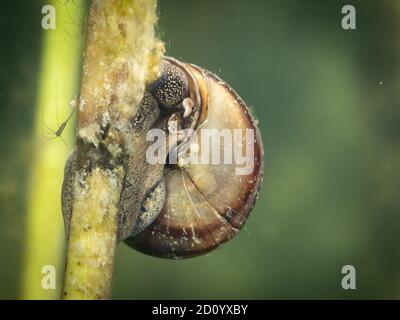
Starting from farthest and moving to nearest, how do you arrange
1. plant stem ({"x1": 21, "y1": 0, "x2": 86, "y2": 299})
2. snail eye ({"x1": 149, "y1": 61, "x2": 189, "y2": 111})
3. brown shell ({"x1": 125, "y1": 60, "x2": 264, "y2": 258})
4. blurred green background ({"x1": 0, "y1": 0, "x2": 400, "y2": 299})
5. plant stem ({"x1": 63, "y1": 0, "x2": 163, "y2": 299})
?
blurred green background ({"x1": 0, "y1": 0, "x2": 400, "y2": 299})
plant stem ({"x1": 21, "y1": 0, "x2": 86, "y2": 299})
brown shell ({"x1": 125, "y1": 60, "x2": 264, "y2": 258})
snail eye ({"x1": 149, "y1": 61, "x2": 189, "y2": 111})
plant stem ({"x1": 63, "y1": 0, "x2": 163, "y2": 299})

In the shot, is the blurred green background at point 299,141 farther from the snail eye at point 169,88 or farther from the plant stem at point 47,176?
the snail eye at point 169,88

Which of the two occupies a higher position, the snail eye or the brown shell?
the snail eye

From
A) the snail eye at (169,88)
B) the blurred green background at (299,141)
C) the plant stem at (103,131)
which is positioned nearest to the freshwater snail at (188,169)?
the snail eye at (169,88)

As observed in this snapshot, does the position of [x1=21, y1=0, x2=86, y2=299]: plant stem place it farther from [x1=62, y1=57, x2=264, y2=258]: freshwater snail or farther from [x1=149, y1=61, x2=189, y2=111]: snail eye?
[x1=149, y1=61, x2=189, y2=111]: snail eye

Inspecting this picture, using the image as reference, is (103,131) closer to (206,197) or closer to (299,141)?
(206,197)

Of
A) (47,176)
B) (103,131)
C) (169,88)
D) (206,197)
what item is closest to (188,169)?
(206,197)

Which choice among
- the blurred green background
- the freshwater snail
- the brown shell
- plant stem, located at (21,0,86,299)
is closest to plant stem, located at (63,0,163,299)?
the freshwater snail

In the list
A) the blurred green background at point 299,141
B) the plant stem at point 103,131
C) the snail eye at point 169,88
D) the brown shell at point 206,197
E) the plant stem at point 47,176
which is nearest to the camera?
the plant stem at point 103,131
